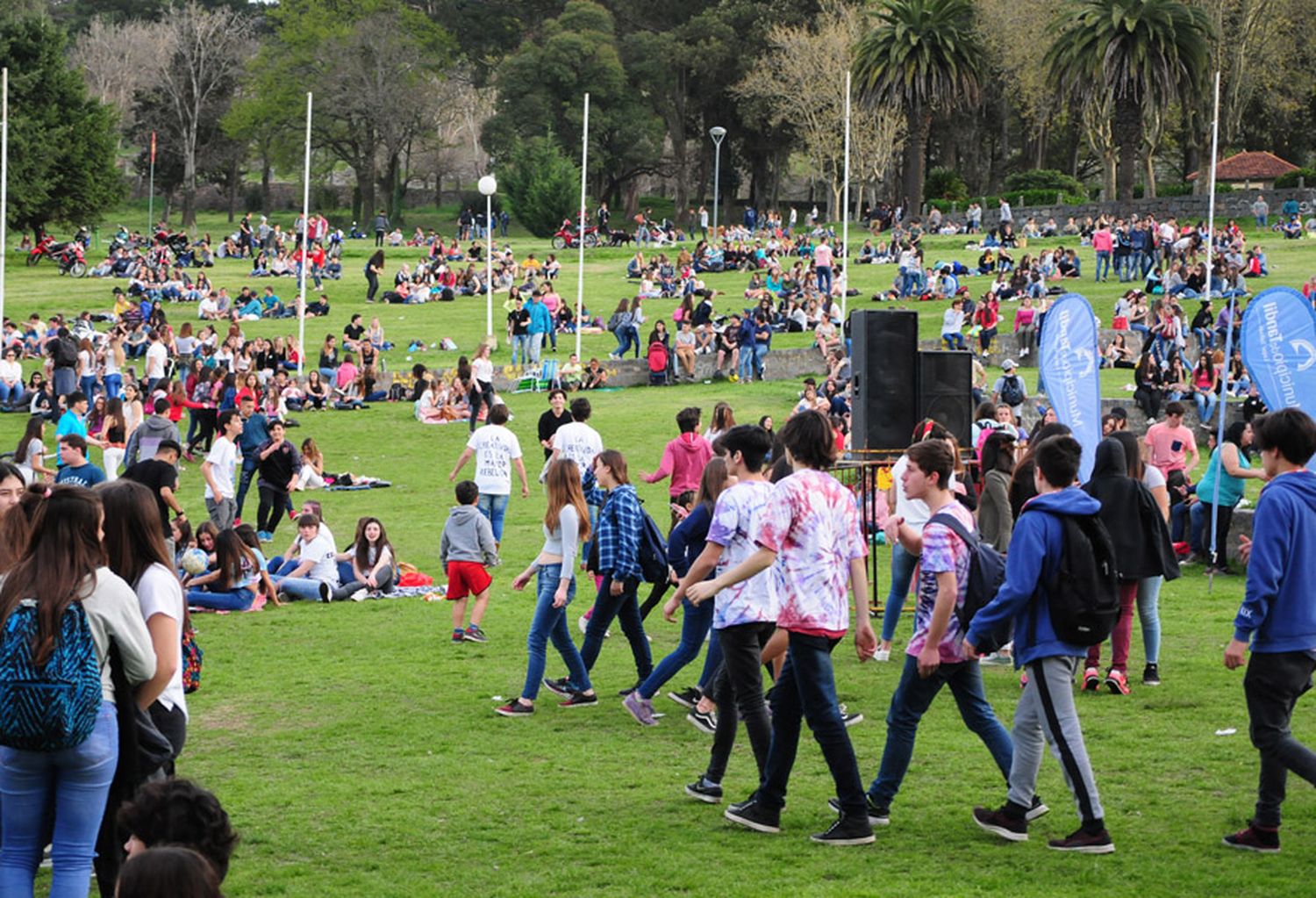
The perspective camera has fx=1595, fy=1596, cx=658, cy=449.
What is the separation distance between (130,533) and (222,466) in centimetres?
1105

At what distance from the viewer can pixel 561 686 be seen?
9.83 metres

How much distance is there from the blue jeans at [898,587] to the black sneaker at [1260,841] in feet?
12.7

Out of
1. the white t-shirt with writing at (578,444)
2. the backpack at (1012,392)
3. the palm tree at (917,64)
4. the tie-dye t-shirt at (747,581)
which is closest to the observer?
the tie-dye t-shirt at (747,581)

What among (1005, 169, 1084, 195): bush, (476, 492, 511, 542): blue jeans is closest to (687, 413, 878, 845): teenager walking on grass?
(476, 492, 511, 542): blue jeans

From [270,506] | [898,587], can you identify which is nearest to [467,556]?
[898,587]

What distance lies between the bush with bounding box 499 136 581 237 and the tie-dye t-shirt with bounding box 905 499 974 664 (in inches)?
2139

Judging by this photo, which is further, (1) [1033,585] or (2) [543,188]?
(2) [543,188]

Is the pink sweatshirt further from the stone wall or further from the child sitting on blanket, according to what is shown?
the stone wall

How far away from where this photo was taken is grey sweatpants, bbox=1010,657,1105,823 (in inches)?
251

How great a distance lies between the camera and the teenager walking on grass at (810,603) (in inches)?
258

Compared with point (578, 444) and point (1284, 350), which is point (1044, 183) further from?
point (578, 444)

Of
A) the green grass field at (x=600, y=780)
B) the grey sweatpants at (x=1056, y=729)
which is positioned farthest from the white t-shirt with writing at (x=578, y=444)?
the grey sweatpants at (x=1056, y=729)

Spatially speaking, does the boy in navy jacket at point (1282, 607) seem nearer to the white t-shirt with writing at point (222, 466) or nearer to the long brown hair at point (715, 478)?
the long brown hair at point (715, 478)

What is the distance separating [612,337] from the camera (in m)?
34.9
